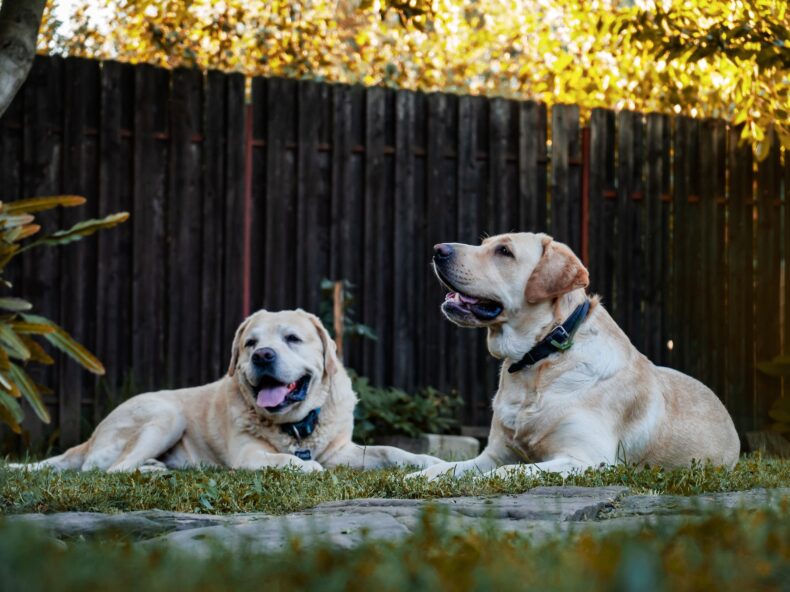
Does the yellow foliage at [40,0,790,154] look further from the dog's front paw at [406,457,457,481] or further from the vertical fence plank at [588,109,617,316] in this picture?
the dog's front paw at [406,457,457,481]

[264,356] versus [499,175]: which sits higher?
[499,175]

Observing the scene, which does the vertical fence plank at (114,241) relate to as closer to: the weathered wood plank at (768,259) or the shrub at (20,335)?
the shrub at (20,335)

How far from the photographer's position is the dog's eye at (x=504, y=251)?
552 centimetres

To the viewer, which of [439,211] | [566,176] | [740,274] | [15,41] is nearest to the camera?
[15,41]

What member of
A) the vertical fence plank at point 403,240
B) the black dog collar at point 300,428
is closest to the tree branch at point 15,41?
the black dog collar at point 300,428

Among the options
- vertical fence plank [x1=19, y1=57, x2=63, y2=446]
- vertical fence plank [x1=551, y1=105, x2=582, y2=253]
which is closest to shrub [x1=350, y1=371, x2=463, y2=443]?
vertical fence plank [x1=551, y1=105, x2=582, y2=253]

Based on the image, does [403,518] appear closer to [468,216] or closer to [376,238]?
[376,238]

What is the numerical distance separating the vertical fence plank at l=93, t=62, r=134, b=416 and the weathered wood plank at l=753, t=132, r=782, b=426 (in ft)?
18.2

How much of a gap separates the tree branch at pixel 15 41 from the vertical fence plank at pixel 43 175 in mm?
1417

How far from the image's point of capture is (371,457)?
261 inches

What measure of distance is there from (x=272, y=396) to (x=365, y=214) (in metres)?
2.66

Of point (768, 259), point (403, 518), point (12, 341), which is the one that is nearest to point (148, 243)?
point (12, 341)

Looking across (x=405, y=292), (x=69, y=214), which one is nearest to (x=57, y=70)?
(x=69, y=214)

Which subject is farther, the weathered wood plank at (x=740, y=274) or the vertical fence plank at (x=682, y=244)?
the weathered wood plank at (x=740, y=274)
